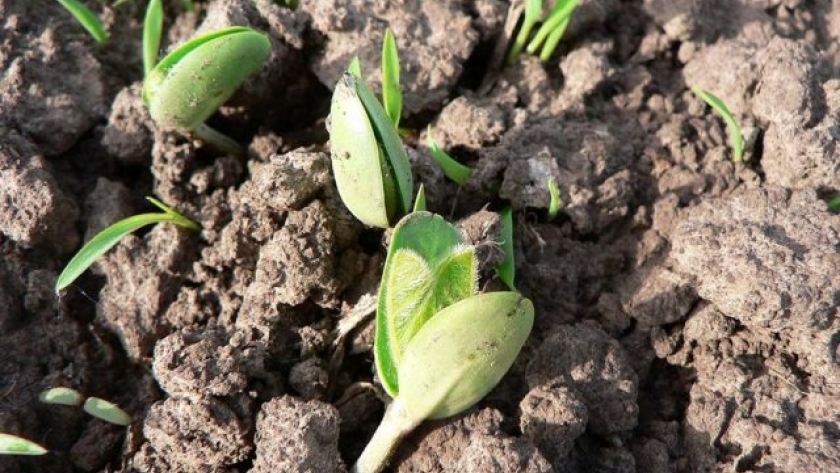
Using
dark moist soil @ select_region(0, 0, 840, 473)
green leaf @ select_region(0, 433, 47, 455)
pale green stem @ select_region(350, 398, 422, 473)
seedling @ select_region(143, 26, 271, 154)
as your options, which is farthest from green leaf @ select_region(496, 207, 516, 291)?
green leaf @ select_region(0, 433, 47, 455)

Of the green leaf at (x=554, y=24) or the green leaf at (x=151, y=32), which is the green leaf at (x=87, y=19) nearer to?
the green leaf at (x=151, y=32)

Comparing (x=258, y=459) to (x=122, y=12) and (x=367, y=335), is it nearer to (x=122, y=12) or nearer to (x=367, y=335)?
(x=367, y=335)

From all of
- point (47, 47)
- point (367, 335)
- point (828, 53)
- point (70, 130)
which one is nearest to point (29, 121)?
point (70, 130)

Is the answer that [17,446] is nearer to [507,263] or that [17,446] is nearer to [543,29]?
[507,263]

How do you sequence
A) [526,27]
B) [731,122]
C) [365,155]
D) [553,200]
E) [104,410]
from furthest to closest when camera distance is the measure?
[526,27] < [731,122] < [553,200] < [104,410] < [365,155]

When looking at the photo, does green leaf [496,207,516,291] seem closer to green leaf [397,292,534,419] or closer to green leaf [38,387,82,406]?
green leaf [397,292,534,419]

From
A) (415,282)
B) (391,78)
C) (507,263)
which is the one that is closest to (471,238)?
(507,263)
